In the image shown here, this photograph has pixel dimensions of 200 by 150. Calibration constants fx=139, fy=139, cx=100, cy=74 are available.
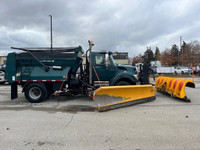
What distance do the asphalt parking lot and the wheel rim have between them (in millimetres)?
1375

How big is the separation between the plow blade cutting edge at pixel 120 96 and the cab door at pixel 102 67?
1.47 metres

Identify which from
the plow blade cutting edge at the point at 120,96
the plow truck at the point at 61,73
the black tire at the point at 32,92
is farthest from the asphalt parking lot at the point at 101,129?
the plow truck at the point at 61,73

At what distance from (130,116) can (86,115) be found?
1492 mm

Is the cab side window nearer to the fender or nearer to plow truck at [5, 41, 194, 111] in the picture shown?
plow truck at [5, 41, 194, 111]

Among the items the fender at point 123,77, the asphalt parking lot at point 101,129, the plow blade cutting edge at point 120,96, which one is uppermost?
the fender at point 123,77

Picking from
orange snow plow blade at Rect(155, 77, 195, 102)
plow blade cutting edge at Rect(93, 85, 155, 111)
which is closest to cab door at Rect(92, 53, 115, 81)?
plow blade cutting edge at Rect(93, 85, 155, 111)

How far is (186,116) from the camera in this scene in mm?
4559

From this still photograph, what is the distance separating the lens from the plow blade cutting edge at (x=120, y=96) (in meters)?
5.18

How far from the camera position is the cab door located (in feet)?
22.9

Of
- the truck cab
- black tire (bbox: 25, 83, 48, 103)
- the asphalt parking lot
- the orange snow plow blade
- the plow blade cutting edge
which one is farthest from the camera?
the truck cab

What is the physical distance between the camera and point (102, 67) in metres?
6.99

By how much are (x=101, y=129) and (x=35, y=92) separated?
14.6ft

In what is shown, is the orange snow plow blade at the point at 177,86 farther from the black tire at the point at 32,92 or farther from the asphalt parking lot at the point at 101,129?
the black tire at the point at 32,92

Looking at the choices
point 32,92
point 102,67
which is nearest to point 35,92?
point 32,92
